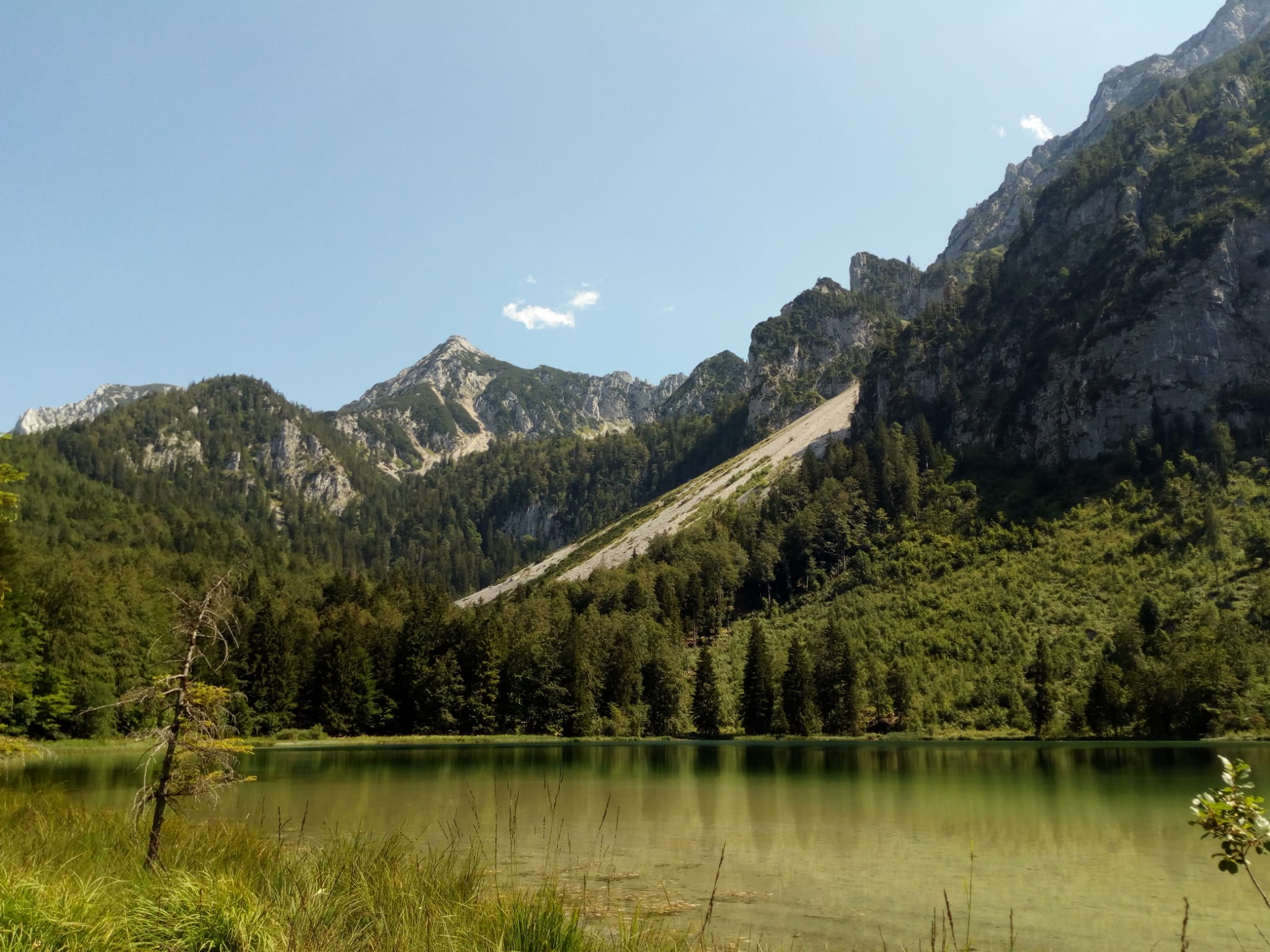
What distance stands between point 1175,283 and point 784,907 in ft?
564

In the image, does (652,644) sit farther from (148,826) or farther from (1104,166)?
(1104,166)

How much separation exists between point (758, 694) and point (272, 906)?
89819 mm

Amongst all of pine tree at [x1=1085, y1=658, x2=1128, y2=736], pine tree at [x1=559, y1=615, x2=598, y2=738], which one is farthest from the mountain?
pine tree at [x1=559, y1=615, x2=598, y2=738]

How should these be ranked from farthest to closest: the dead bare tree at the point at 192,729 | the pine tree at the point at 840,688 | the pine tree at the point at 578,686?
the pine tree at the point at 578,686 < the pine tree at the point at 840,688 < the dead bare tree at the point at 192,729

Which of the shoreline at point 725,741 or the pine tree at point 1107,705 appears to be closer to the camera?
the shoreline at point 725,741

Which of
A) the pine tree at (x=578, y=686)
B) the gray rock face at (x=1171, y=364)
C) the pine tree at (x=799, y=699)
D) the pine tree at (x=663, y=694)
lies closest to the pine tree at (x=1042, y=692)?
the pine tree at (x=799, y=699)

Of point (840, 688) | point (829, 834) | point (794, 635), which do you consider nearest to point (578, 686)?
point (840, 688)

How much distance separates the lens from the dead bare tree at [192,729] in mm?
13023

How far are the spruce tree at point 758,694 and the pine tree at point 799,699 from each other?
6.10 ft

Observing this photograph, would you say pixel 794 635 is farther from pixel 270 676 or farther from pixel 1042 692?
pixel 270 676

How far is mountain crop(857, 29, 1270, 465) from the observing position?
144 meters

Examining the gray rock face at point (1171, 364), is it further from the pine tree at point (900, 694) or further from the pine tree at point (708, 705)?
the pine tree at point (708, 705)

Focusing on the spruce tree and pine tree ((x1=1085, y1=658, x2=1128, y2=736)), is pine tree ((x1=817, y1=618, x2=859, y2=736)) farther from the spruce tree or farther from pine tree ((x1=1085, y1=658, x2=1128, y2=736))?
pine tree ((x1=1085, y1=658, x2=1128, y2=736))

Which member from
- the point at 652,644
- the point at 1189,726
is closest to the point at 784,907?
the point at 1189,726
